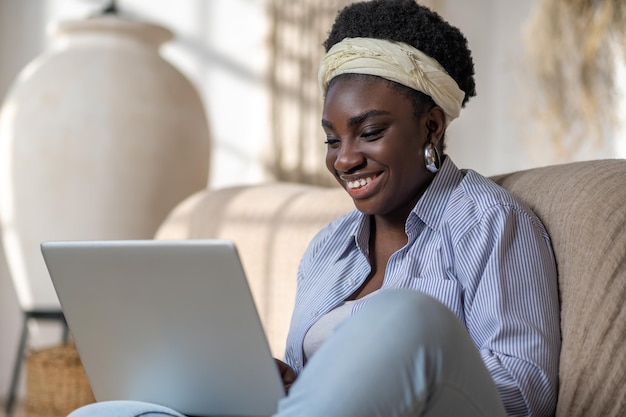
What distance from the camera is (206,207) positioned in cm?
245

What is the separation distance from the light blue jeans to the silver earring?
0.52m

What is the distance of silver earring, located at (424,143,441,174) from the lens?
149 cm

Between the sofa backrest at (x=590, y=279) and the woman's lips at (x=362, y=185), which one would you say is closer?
the sofa backrest at (x=590, y=279)

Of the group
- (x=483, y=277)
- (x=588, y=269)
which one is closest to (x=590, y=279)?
(x=588, y=269)

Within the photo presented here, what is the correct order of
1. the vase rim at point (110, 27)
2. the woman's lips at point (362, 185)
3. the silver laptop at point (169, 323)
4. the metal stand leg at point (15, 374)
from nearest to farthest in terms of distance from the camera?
the silver laptop at point (169, 323) → the woman's lips at point (362, 185) → the vase rim at point (110, 27) → the metal stand leg at point (15, 374)

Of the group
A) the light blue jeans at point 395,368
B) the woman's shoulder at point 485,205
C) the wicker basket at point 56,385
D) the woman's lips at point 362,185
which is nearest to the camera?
the light blue jeans at point 395,368

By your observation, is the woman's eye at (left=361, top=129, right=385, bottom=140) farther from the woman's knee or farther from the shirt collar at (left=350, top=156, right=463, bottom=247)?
the woman's knee

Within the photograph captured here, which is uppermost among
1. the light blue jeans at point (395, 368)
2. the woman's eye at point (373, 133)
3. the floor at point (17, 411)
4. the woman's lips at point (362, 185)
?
the woman's eye at point (373, 133)

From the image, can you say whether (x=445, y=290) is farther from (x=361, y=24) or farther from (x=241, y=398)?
(x=361, y=24)

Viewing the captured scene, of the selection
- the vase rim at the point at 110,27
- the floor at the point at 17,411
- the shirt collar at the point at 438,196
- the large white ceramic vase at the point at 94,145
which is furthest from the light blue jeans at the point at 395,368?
the floor at the point at 17,411

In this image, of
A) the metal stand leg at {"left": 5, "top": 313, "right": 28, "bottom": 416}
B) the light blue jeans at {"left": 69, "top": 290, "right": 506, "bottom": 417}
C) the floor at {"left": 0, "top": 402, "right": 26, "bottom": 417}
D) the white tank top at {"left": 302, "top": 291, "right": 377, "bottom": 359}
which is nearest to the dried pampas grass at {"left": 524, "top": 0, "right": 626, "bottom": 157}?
the white tank top at {"left": 302, "top": 291, "right": 377, "bottom": 359}

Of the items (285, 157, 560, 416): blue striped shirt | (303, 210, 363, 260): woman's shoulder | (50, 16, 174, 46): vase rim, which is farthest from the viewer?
(50, 16, 174, 46): vase rim

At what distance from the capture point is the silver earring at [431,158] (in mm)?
1485

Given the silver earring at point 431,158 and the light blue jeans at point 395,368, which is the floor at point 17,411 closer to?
the silver earring at point 431,158
